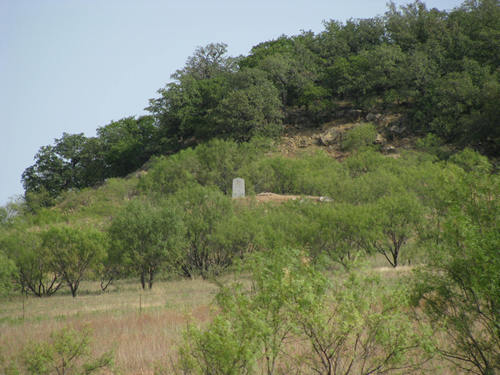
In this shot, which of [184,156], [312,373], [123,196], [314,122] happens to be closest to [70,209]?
[123,196]

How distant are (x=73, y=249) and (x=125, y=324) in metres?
11.9

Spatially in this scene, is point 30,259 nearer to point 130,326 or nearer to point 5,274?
point 5,274

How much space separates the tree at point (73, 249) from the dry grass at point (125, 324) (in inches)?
188

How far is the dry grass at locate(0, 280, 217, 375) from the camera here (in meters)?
8.73

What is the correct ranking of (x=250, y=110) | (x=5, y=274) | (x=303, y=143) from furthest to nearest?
(x=303, y=143) → (x=250, y=110) → (x=5, y=274)

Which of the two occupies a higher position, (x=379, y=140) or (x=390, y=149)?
(x=379, y=140)

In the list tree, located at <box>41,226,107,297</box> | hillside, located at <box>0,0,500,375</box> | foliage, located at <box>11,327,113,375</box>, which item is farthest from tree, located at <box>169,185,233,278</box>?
foliage, located at <box>11,327,113,375</box>

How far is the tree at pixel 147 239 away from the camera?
21.9 metres

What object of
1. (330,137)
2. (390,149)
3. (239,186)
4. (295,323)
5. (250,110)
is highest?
(250,110)

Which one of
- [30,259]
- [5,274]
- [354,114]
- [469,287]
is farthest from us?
[354,114]

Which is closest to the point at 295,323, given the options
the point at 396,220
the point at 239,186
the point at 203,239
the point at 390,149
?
the point at 396,220

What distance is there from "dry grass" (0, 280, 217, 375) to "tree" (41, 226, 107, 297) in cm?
478

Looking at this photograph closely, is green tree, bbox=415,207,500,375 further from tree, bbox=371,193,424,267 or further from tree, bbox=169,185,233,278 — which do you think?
tree, bbox=169,185,233,278

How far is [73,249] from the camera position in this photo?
72.6 feet
